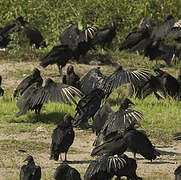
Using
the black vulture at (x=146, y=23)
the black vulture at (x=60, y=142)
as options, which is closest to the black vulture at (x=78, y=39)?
the black vulture at (x=146, y=23)

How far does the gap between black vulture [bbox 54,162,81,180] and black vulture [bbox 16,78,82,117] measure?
2.82m

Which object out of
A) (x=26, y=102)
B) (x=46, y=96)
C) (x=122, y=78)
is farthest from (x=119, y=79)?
(x=26, y=102)

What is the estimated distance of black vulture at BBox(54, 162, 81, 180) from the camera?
6.75 meters

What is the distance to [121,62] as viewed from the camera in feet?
50.5

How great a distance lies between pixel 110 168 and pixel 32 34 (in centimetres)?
868

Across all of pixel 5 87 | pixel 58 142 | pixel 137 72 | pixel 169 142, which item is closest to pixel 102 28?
pixel 5 87

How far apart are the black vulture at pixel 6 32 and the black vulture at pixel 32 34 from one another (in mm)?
225

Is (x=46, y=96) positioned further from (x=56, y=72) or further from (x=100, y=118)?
(x=56, y=72)

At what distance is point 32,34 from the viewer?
15.1 metres

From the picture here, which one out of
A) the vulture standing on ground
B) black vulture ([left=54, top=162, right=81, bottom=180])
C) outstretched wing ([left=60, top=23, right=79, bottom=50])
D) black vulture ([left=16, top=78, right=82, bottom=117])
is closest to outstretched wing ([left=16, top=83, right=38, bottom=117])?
black vulture ([left=16, top=78, right=82, bottom=117])

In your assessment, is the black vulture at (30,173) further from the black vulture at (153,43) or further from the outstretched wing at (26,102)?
the black vulture at (153,43)

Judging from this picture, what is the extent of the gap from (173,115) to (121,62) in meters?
4.96

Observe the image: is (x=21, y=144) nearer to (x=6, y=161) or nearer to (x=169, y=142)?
(x=6, y=161)

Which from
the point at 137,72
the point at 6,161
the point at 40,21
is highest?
the point at 40,21
